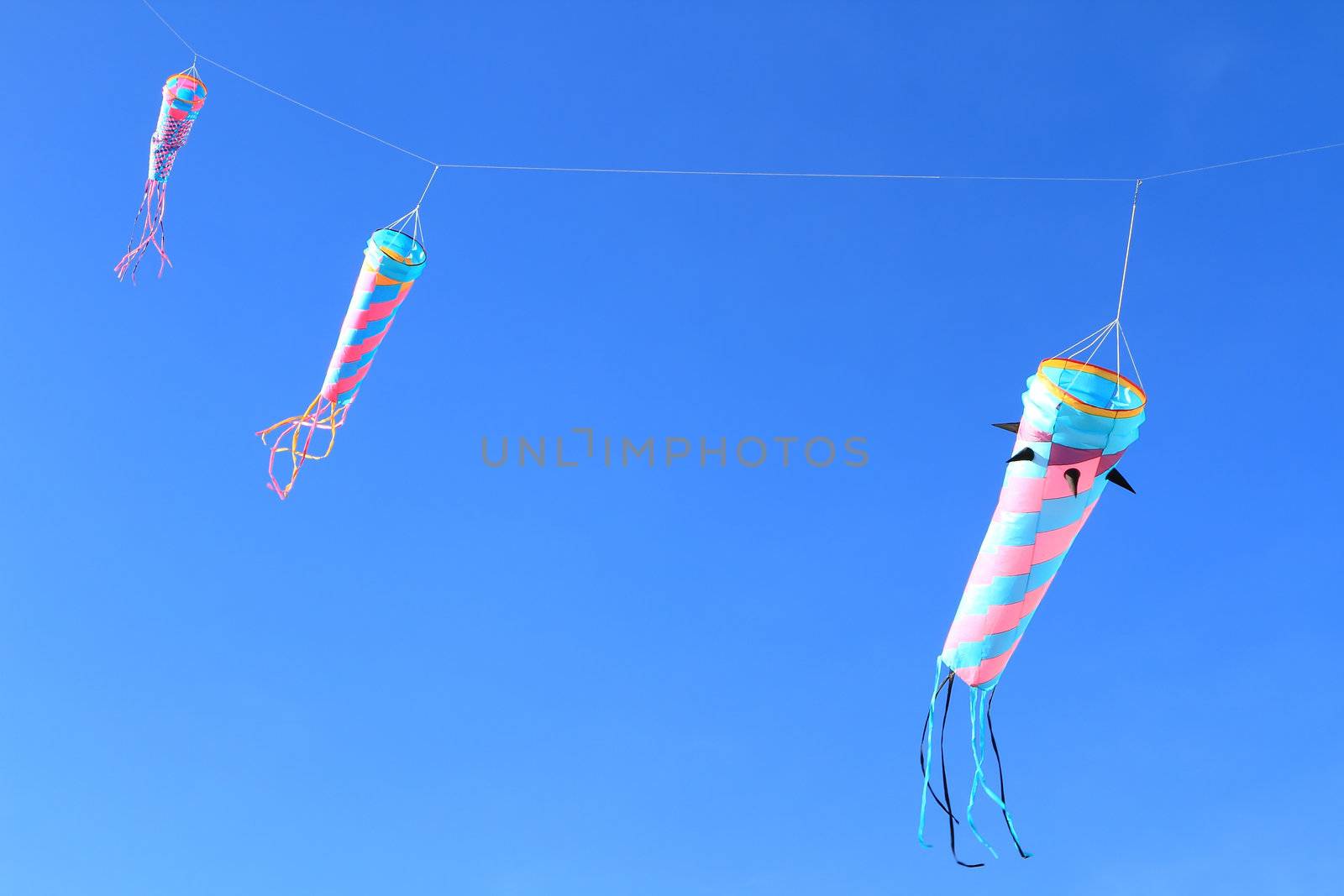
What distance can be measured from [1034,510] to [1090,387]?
633mm

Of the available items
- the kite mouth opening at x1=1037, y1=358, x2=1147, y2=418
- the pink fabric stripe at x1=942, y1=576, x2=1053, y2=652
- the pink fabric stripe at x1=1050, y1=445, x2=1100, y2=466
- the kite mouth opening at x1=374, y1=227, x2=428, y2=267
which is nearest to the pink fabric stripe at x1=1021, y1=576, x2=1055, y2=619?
the pink fabric stripe at x1=942, y1=576, x2=1053, y2=652

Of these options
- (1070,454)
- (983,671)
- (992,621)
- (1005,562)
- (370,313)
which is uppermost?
(370,313)

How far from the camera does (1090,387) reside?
203 inches

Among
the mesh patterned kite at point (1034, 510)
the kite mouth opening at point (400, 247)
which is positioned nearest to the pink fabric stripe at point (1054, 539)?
the mesh patterned kite at point (1034, 510)

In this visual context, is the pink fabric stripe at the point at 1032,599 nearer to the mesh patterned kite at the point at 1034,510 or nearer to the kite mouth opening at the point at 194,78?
the mesh patterned kite at the point at 1034,510

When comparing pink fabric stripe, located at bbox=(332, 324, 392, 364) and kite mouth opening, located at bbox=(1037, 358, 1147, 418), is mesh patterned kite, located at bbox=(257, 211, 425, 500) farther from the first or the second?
kite mouth opening, located at bbox=(1037, 358, 1147, 418)

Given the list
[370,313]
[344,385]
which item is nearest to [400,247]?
[370,313]

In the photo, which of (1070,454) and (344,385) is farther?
(344,385)

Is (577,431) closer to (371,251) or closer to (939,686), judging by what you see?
(371,251)

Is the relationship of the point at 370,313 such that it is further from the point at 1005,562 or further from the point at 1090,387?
the point at 1090,387

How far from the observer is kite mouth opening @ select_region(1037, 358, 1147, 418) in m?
5.14

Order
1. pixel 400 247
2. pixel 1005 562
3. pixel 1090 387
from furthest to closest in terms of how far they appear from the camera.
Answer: pixel 400 247 < pixel 1005 562 < pixel 1090 387

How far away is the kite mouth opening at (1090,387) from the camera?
5137 millimetres

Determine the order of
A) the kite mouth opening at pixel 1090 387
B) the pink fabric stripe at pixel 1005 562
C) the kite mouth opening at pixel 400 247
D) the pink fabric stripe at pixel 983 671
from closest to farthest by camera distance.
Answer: the kite mouth opening at pixel 1090 387
the pink fabric stripe at pixel 1005 562
the pink fabric stripe at pixel 983 671
the kite mouth opening at pixel 400 247
